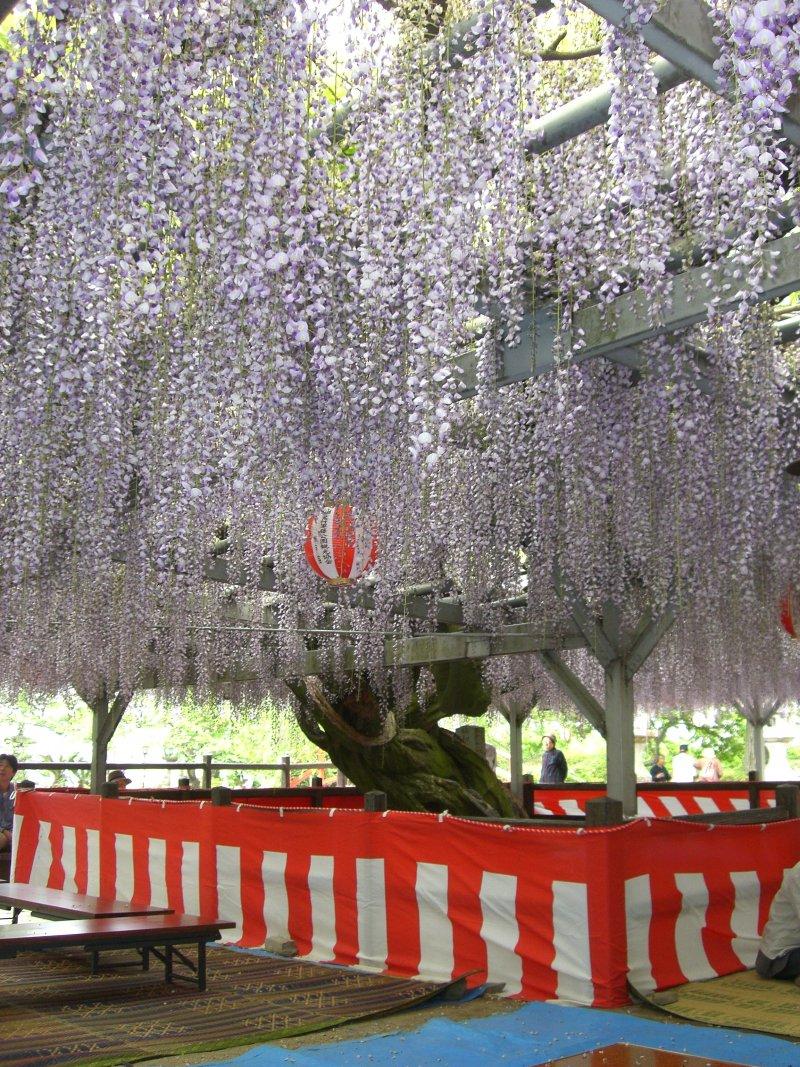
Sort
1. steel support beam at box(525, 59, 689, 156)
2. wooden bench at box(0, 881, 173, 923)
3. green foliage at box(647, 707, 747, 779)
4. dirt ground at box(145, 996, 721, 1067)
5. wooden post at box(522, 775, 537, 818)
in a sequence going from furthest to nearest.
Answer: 1. green foliage at box(647, 707, 747, 779)
2. wooden post at box(522, 775, 537, 818)
3. wooden bench at box(0, 881, 173, 923)
4. dirt ground at box(145, 996, 721, 1067)
5. steel support beam at box(525, 59, 689, 156)

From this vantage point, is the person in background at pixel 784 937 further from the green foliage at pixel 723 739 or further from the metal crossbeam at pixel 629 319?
the green foliage at pixel 723 739

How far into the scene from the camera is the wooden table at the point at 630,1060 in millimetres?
1936

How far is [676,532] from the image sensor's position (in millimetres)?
5641

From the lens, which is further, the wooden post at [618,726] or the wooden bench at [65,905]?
the wooden post at [618,726]

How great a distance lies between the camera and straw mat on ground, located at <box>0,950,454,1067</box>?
3527 millimetres

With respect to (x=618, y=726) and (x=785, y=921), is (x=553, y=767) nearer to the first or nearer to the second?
(x=618, y=726)

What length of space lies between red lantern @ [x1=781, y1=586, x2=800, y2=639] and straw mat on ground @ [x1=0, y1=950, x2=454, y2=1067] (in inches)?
148

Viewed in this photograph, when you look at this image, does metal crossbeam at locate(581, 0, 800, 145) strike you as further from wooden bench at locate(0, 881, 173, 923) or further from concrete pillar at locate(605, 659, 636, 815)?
concrete pillar at locate(605, 659, 636, 815)

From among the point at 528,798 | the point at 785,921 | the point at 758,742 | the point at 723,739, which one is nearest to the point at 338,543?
the point at 785,921

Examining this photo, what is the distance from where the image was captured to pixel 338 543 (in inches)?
203

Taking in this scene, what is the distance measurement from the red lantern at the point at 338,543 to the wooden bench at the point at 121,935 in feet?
5.49

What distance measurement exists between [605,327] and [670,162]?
71 centimetres

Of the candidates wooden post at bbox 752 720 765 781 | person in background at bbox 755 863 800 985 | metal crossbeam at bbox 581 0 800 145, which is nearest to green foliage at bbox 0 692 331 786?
wooden post at bbox 752 720 765 781

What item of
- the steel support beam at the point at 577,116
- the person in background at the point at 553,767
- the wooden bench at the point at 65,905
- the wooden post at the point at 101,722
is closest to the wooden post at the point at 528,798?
the person in background at the point at 553,767
